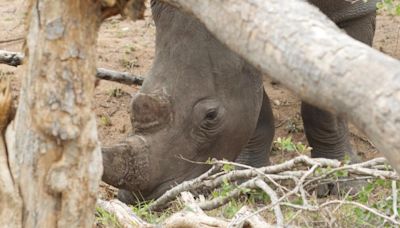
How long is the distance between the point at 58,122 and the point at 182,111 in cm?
218

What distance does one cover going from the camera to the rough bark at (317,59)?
5.52ft

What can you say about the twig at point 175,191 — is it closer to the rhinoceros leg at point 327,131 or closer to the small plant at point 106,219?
the small plant at point 106,219

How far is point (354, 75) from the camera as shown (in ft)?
5.73

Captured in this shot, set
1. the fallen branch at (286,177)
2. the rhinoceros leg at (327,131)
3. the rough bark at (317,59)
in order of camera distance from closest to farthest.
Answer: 1. the rough bark at (317,59)
2. the fallen branch at (286,177)
3. the rhinoceros leg at (327,131)

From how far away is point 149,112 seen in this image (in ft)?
14.9

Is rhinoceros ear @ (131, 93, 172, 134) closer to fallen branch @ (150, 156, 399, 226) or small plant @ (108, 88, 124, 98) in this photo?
fallen branch @ (150, 156, 399, 226)

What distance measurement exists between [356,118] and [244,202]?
7.82ft

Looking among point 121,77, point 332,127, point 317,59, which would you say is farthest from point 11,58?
point 317,59

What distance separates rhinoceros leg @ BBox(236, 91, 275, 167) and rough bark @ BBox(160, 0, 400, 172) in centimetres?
390

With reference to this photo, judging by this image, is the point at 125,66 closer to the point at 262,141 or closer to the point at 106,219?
the point at 262,141

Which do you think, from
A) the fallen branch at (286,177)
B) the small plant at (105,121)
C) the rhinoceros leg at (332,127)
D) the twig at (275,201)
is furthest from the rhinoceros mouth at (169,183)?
the small plant at (105,121)

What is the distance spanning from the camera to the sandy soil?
256 inches

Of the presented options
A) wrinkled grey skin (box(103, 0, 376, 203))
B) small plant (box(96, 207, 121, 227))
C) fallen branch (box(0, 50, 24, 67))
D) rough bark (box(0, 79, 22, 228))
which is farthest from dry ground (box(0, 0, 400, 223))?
rough bark (box(0, 79, 22, 228))

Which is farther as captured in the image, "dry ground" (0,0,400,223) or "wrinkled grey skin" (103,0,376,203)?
"dry ground" (0,0,400,223)
